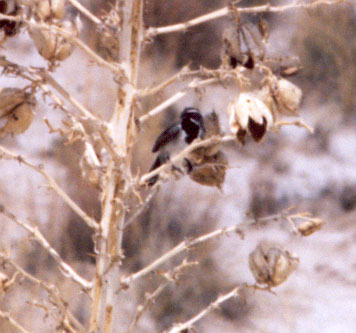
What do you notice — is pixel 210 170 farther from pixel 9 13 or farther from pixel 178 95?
pixel 9 13

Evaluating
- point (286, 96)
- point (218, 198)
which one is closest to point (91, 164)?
point (286, 96)

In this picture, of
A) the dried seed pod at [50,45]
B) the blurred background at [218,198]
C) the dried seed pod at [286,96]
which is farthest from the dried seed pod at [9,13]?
the blurred background at [218,198]

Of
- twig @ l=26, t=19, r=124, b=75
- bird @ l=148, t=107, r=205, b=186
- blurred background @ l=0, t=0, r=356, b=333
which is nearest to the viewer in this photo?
twig @ l=26, t=19, r=124, b=75

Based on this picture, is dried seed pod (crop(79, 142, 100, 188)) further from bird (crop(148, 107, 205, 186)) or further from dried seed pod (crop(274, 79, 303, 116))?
dried seed pod (crop(274, 79, 303, 116))

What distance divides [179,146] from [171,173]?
0.17 ft

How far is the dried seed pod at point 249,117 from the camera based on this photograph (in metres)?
0.43

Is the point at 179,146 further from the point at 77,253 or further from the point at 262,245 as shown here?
the point at 77,253

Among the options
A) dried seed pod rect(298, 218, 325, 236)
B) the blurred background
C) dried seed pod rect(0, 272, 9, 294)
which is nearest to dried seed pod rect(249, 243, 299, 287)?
dried seed pod rect(298, 218, 325, 236)

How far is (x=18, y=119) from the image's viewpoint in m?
0.46

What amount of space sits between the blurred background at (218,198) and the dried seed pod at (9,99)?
4.32ft

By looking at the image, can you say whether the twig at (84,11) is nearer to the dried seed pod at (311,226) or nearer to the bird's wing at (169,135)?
the bird's wing at (169,135)

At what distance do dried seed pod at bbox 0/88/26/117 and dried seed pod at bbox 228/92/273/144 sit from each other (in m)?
0.18

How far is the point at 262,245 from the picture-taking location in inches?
20.6

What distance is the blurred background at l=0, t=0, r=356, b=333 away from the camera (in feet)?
7.59
